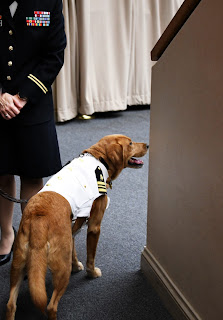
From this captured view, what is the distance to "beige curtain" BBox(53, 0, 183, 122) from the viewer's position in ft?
11.7

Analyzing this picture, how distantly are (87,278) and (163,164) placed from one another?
0.62 meters

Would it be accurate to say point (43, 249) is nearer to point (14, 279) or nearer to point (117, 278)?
point (14, 279)

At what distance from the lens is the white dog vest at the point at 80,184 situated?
58.4 inches

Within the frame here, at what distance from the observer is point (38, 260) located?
50.8 inches

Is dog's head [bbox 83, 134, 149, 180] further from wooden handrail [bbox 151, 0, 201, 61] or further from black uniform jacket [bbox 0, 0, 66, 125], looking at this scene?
wooden handrail [bbox 151, 0, 201, 61]

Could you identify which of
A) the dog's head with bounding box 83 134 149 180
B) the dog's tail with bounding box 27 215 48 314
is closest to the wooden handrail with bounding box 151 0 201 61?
the dog's head with bounding box 83 134 149 180

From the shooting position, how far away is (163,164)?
1.50m

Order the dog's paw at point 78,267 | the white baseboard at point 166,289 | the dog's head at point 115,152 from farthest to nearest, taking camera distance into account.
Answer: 1. the dog's paw at point 78,267
2. the dog's head at point 115,152
3. the white baseboard at point 166,289

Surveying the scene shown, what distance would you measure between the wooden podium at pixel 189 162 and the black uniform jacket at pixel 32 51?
0.41 metres

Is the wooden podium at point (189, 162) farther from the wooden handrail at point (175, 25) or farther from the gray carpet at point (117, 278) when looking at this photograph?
the gray carpet at point (117, 278)

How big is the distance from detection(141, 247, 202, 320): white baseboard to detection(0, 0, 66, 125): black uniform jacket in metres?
0.72

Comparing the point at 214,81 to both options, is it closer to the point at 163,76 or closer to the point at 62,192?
the point at 163,76

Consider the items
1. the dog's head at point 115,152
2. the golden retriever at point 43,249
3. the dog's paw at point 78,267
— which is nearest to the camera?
the golden retriever at point 43,249

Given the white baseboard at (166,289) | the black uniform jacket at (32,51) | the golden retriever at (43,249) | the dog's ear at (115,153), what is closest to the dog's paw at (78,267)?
the white baseboard at (166,289)
